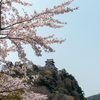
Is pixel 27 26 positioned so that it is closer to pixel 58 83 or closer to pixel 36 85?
pixel 36 85

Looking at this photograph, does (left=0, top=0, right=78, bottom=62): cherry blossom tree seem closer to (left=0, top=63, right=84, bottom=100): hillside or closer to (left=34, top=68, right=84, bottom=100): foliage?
(left=0, top=63, right=84, bottom=100): hillside

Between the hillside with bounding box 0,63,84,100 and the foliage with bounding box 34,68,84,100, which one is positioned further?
the foliage with bounding box 34,68,84,100

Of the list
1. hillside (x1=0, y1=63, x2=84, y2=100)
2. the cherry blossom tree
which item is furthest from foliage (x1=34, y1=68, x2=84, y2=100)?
the cherry blossom tree

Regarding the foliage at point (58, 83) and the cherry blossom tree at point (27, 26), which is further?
the foliage at point (58, 83)

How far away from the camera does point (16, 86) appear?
497 cm

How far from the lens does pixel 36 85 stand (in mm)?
23391

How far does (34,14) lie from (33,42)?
2.47 ft

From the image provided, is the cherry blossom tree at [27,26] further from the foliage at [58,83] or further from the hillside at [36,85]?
A: the foliage at [58,83]

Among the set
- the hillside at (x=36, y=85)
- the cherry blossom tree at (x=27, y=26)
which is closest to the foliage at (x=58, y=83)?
the hillside at (x=36, y=85)

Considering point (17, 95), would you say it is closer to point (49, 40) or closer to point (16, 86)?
point (16, 86)

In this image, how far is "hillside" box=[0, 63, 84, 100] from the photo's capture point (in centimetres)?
533

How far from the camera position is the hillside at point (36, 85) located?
5333 millimetres

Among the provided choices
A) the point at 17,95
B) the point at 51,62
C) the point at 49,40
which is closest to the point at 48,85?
the point at 17,95

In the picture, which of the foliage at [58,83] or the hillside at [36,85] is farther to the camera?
the foliage at [58,83]
